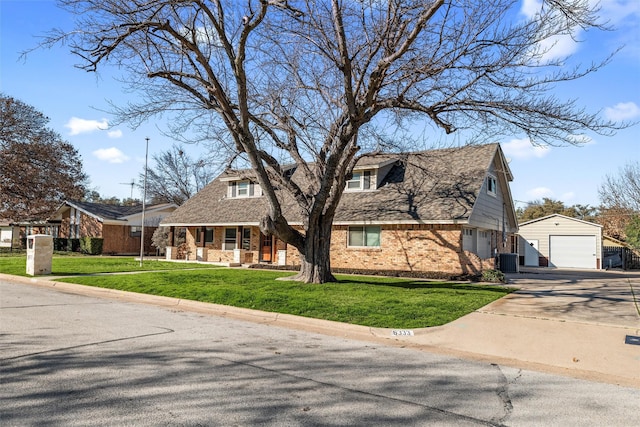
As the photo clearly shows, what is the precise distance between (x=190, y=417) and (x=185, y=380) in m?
1.18

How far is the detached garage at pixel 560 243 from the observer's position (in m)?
30.0

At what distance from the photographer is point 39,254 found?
56.9 ft

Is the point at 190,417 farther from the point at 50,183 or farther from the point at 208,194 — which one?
the point at 50,183

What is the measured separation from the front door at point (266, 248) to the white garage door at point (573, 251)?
19.5 metres

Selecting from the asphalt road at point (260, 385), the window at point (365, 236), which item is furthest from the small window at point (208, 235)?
the asphalt road at point (260, 385)

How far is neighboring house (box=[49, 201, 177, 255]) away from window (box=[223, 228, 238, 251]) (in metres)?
13.0

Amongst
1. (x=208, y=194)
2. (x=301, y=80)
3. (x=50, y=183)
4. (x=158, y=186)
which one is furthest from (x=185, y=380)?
(x=158, y=186)

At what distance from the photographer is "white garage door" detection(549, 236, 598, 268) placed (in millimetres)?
30047

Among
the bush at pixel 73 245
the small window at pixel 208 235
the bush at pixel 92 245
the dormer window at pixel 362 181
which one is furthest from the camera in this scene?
the bush at pixel 73 245

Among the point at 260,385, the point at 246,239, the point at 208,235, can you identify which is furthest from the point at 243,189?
the point at 260,385

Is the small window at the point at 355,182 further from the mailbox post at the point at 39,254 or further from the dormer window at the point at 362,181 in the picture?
the mailbox post at the point at 39,254

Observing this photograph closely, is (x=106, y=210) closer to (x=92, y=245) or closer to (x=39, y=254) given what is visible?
(x=92, y=245)

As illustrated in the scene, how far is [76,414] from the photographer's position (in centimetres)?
418

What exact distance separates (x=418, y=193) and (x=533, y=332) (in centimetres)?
1340
